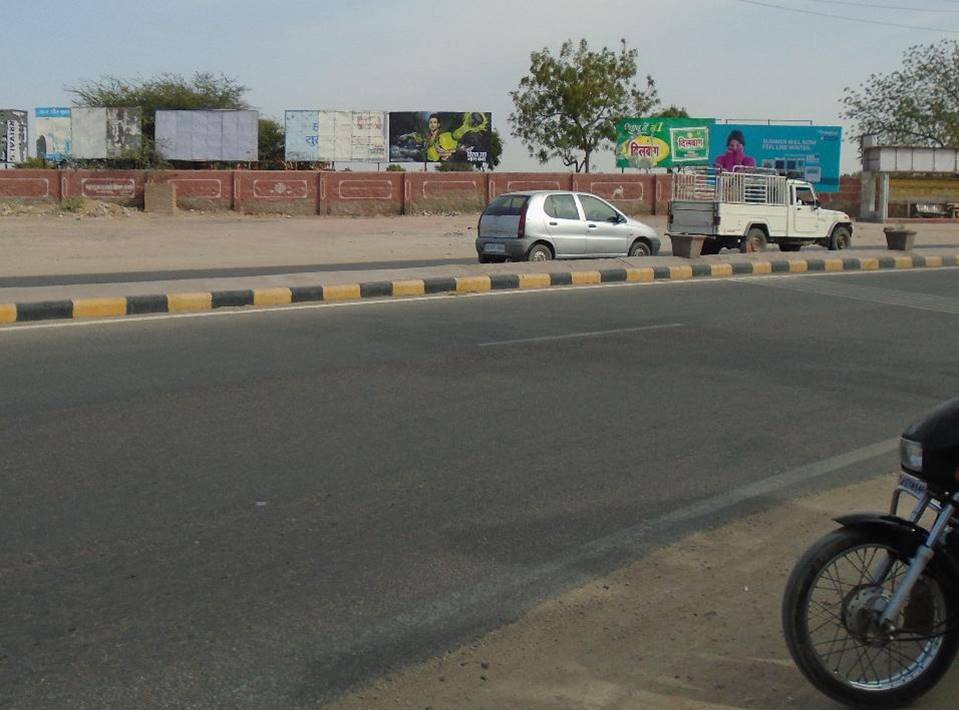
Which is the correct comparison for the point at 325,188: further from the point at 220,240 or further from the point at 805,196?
the point at 805,196

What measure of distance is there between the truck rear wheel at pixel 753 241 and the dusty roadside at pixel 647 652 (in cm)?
1984

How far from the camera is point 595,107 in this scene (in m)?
59.7

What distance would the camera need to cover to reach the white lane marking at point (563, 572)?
4.28 metres

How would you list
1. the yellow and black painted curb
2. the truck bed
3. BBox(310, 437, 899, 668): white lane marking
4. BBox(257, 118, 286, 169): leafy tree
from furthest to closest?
BBox(257, 118, 286, 169): leafy tree, the truck bed, the yellow and black painted curb, BBox(310, 437, 899, 668): white lane marking

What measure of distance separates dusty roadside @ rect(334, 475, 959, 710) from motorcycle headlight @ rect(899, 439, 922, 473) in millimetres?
828

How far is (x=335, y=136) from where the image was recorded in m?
54.0

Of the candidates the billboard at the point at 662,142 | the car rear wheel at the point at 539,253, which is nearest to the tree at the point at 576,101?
the billboard at the point at 662,142

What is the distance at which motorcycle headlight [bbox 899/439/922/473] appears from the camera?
348cm

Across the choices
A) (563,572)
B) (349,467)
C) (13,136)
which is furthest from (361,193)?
(563,572)

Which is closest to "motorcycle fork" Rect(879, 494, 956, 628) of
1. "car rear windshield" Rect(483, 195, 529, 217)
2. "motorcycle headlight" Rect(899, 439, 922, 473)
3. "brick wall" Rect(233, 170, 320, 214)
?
"motorcycle headlight" Rect(899, 439, 922, 473)

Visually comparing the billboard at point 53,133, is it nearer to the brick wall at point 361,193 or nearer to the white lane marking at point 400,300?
the brick wall at point 361,193

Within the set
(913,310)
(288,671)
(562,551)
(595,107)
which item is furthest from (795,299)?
(595,107)

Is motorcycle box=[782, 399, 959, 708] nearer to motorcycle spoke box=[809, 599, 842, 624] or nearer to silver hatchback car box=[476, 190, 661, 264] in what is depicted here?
motorcycle spoke box=[809, 599, 842, 624]

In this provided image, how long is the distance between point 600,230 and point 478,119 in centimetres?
3500
